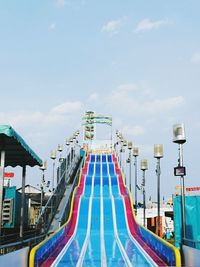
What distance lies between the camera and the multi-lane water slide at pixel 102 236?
11.6 meters

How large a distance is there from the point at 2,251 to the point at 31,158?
563 cm

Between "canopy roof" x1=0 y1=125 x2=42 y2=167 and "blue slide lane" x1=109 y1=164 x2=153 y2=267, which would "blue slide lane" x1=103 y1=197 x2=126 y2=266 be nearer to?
"blue slide lane" x1=109 y1=164 x2=153 y2=267

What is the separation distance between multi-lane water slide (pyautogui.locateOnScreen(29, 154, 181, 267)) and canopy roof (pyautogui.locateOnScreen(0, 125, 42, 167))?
302cm

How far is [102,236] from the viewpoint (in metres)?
18.0

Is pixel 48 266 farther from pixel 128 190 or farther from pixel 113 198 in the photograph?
pixel 128 190

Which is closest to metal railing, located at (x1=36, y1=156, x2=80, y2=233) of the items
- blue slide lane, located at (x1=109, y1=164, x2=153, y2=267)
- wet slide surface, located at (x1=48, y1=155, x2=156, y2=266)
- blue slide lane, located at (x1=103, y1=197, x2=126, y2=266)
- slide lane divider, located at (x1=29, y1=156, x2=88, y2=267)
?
slide lane divider, located at (x1=29, y1=156, x2=88, y2=267)

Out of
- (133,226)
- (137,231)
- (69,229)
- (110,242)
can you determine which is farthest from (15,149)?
(133,226)

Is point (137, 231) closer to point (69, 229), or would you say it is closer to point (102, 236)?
point (102, 236)

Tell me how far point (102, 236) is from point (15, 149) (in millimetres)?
8338

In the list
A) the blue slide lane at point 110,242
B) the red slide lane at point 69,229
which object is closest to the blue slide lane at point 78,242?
the red slide lane at point 69,229

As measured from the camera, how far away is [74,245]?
1535cm

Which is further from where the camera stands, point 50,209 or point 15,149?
point 50,209

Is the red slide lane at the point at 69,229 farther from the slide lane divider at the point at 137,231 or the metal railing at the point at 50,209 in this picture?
the slide lane divider at the point at 137,231

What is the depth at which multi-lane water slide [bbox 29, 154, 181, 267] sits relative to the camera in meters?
11.6
